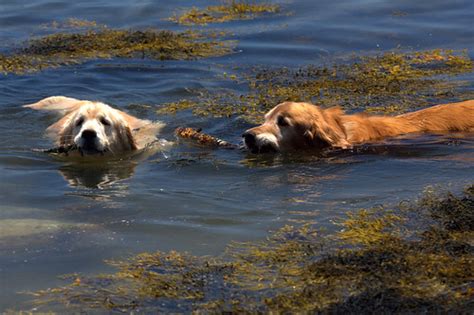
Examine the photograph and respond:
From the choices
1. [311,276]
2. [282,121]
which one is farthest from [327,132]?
[311,276]

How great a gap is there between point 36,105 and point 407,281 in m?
6.45

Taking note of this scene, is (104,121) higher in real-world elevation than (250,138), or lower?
higher

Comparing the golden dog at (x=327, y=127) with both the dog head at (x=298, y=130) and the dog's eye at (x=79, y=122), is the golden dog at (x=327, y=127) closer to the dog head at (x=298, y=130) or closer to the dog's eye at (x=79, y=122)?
the dog head at (x=298, y=130)

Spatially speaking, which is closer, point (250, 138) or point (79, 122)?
point (250, 138)

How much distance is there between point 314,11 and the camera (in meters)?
15.7

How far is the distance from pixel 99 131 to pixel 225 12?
283 inches

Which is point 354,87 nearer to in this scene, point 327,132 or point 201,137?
point 327,132

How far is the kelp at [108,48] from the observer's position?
13.0 meters

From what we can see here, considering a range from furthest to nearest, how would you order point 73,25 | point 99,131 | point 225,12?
point 225,12 → point 73,25 → point 99,131

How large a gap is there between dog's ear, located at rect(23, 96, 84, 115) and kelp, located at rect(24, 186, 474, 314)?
178 inches

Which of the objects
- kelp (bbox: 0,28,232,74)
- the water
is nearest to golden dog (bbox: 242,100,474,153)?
the water

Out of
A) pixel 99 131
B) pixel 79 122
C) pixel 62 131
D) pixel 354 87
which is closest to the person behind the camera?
pixel 99 131

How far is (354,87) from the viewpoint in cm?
1147

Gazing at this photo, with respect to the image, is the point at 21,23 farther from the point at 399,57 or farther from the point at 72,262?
the point at 72,262
